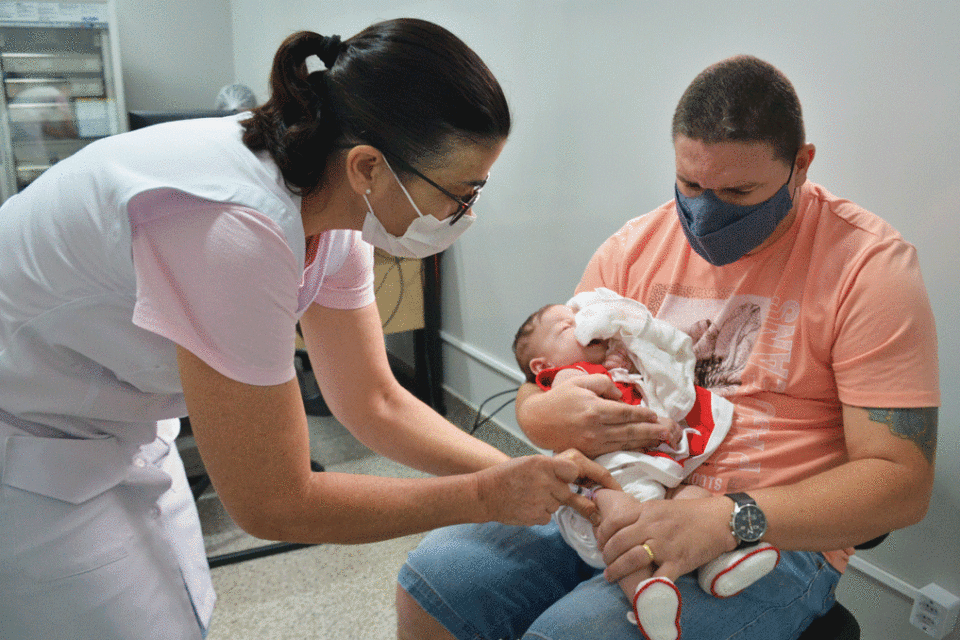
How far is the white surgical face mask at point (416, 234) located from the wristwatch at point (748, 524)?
2.11 ft

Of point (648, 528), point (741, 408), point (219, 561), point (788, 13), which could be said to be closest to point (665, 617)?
point (648, 528)

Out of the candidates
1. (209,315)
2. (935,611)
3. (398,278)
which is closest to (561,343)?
(209,315)

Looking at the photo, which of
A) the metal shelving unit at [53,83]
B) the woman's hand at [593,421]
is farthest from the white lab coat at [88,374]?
the metal shelving unit at [53,83]

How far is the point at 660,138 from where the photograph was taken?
6.82 ft

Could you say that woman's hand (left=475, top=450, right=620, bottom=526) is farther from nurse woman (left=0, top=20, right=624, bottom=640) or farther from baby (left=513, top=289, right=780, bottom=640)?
baby (left=513, top=289, right=780, bottom=640)

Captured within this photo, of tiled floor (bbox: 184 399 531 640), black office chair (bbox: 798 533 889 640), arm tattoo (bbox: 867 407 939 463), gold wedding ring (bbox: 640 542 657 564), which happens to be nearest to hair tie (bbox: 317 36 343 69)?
gold wedding ring (bbox: 640 542 657 564)

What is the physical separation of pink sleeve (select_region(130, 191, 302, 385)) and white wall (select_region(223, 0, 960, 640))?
4.45 ft

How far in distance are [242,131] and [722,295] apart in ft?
3.17

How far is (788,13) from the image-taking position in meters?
1.67

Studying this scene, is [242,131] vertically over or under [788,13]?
under

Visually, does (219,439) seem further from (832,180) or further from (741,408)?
(832,180)


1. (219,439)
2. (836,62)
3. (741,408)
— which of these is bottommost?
(741,408)

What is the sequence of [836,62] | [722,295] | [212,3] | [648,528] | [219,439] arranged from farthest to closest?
[212,3] < [836,62] < [722,295] < [648,528] < [219,439]

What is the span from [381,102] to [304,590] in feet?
5.64
